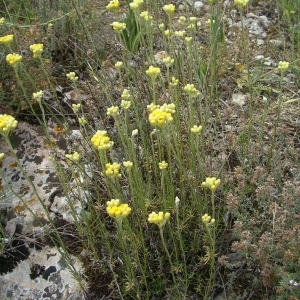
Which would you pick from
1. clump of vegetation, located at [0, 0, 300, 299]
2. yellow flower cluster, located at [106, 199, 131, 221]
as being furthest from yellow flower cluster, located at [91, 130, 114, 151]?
yellow flower cluster, located at [106, 199, 131, 221]

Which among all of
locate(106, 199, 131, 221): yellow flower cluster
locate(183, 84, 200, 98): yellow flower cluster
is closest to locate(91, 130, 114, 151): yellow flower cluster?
locate(106, 199, 131, 221): yellow flower cluster

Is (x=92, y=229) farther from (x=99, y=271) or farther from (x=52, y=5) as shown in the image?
(x=52, y=5)

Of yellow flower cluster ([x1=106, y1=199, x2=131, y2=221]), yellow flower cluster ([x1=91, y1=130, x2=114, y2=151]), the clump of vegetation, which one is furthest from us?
the clump of vegetation

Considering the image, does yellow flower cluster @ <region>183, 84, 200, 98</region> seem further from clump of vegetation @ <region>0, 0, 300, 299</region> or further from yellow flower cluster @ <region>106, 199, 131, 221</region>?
yellow flower cluster @ <region>106, 199, 131, 221</region>

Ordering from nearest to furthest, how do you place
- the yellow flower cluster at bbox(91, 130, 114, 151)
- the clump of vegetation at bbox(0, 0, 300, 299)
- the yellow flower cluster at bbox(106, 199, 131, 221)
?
1. the yellow flower cluster at bbox(106, 199, 131, 221)
2. the yellow flower cluster at bbox(91, 130, 114, 151)
3. the clump of vegetation at bbox(0, 0, 300, 299)

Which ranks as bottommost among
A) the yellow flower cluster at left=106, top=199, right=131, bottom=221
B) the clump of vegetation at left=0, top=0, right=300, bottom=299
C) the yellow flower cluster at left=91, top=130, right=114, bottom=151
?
the clump of vegetation at left=0, top=0, right=300, bottom=299

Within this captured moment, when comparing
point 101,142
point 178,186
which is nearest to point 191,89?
point 101,142

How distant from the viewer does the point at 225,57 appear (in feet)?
9.45

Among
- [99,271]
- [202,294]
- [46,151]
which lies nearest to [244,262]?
[202,294]

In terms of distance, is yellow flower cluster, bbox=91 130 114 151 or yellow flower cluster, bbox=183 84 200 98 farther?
yellow flower cluster, bbox=183 84 200 98

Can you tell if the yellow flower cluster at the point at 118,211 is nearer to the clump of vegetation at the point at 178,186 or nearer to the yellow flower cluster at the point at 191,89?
the clump of vegetation at the point at 178,186

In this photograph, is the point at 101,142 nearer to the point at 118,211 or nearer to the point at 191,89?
the point at 118,211

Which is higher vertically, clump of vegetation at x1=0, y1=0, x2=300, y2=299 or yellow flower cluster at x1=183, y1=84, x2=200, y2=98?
yellow flower cluster at x1=183, y1=84, x2=200, y2=98

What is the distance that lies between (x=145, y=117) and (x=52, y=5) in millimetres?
1587
